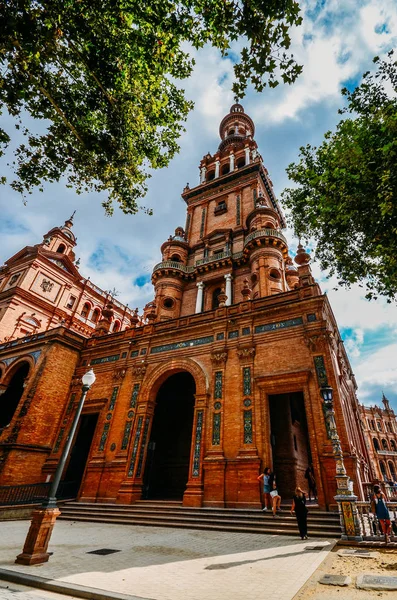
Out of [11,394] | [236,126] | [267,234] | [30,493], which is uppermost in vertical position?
[236,126]

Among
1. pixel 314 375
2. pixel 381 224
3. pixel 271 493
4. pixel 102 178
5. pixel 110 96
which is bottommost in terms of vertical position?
pixel 271 493

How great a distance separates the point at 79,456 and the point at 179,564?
13333mm

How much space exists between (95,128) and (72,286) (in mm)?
27037

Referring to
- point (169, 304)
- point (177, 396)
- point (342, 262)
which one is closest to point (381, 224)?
point (342, 262)

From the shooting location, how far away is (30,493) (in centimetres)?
1408

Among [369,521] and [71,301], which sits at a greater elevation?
[71,301]

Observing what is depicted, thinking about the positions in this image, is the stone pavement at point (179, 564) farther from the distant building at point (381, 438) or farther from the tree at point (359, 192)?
the distant building at point (381, 438)

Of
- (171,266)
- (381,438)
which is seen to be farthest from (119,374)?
(381,438)

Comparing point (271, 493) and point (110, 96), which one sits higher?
point (110, 96)

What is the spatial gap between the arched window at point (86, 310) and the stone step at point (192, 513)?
24179 millimetres

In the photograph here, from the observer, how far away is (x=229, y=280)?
75.6 feet

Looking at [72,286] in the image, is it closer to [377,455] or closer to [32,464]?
[32,464]

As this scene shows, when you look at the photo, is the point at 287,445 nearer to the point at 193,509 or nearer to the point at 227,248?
the point at 193,509

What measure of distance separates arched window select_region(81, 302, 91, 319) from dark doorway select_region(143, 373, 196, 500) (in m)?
20.7
